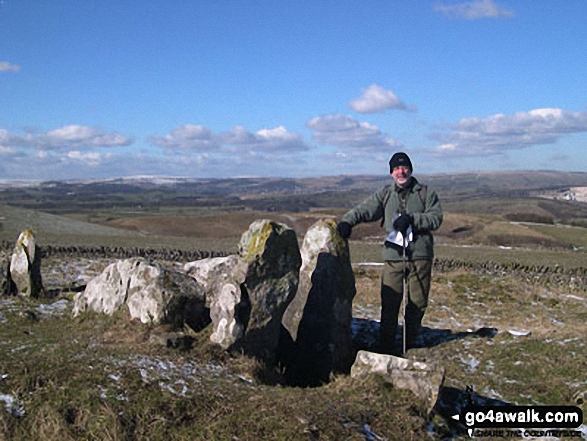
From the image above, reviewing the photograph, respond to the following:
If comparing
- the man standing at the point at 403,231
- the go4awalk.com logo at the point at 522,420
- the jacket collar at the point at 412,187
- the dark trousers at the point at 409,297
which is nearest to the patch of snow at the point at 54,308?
the man standing at the point at 403,231

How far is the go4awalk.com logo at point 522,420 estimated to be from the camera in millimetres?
7539

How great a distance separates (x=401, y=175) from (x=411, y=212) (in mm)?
765

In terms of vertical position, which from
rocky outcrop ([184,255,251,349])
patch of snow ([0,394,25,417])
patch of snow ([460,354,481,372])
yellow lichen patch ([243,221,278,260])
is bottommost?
patch of snow ([460,354,481,372])

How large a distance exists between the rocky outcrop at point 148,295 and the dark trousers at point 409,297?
3.77m

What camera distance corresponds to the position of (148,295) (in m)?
9.88

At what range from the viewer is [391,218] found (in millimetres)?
10414

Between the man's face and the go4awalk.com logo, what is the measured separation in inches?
167

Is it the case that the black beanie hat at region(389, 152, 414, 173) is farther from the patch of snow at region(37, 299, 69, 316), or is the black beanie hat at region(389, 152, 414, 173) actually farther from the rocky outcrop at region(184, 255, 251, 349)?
the patch of snow at region(37, 299, 69, 316)

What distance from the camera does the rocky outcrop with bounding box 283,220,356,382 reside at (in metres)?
10.4

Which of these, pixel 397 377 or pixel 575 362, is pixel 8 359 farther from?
pixel 575 362

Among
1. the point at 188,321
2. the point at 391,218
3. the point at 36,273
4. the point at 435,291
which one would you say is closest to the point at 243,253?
the point at 188,321

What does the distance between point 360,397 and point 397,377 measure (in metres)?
0.75

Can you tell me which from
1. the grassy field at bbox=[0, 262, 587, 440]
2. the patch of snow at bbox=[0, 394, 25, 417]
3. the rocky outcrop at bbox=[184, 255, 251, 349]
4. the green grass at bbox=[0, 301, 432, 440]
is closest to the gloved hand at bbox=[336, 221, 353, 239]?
the rocky outcrop at bbox=[184, 255, 251, 349]

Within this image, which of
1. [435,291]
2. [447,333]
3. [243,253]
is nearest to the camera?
[243,253]
